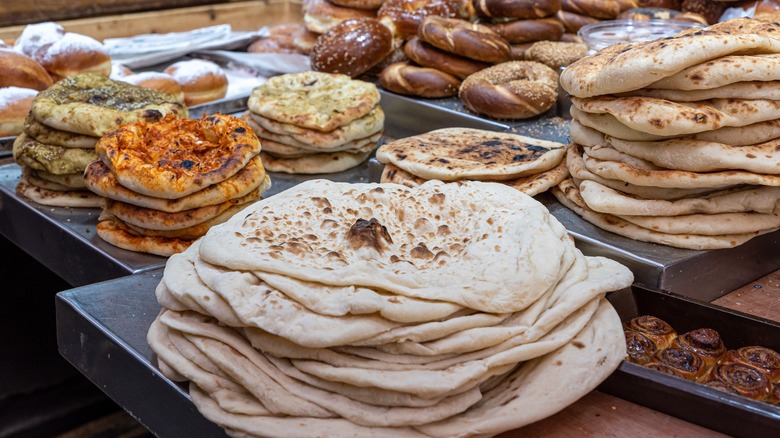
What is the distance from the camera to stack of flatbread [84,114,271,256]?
2393 mm

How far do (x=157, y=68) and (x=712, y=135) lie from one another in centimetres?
349

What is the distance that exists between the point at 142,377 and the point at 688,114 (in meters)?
1.60

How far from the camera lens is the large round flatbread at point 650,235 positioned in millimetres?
2270

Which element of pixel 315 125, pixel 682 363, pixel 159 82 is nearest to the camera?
pixel 682 363

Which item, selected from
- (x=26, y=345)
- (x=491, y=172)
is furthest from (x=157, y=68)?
(x=491, y=172)

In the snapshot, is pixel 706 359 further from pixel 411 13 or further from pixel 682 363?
pixel 411 13

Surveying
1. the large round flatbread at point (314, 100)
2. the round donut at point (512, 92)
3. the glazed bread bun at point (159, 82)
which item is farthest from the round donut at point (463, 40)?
the glazed bread bun at point (159, 82)

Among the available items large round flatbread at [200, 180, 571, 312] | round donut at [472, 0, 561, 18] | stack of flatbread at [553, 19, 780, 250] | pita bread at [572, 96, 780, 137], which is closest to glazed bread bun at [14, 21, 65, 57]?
round donut at [472, 0, 561, 18]

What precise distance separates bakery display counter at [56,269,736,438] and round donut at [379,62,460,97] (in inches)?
77.6

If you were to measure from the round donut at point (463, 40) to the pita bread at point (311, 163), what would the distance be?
2.99ft

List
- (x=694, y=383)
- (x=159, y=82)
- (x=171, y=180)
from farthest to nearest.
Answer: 1. (x=159, y=82)
2. (x=171, y=180)
3. (x=694, y=383)

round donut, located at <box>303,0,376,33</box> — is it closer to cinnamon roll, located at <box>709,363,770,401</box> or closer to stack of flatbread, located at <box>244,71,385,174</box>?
stack of flatbread, located at <box>244,71,385,174</box>

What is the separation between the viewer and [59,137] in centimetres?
278

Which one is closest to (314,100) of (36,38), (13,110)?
(13,110)
